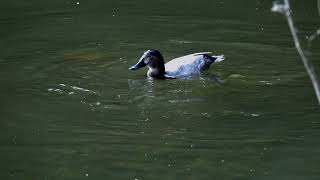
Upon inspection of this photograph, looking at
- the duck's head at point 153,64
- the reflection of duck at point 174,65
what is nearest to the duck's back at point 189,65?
the reflection of duck at point 174,65

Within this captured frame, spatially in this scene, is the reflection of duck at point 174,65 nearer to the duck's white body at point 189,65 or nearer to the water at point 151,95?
the duck's white body at point 189,65

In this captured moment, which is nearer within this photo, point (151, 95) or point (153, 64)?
point (151, 95)

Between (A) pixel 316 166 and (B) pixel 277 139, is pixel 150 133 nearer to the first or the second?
(B) pixel 277 139

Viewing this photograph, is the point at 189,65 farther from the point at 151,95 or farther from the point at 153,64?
the point at 151,95

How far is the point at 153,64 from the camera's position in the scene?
1069 centimetres

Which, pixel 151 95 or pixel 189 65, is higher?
pixel 189 65

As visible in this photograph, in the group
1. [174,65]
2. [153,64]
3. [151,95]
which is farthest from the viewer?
[174,65]

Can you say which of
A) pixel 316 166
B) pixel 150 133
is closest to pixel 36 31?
pixel 150 133

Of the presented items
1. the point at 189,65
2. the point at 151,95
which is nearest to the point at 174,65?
the point at 189,65

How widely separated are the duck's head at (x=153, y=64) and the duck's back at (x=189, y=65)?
0.53 ft

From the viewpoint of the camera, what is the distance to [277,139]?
7.58 m

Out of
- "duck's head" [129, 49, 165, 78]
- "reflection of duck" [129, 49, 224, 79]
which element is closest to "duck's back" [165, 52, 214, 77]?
"reflection of duck" [129, 49, 224, 79]

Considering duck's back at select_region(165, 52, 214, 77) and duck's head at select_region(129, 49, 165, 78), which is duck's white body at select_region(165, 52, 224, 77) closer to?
duck's back at select_region(165, 52, 214, 77)

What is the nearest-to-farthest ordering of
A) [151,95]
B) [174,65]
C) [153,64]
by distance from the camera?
1. [151,95]
2. [153,64]
3. [174,65]
